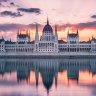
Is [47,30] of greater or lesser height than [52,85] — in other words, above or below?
above

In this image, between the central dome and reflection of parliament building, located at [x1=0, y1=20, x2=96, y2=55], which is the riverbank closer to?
reflection of parliament building, located at [x1=0, y1=20, x2=96, y2=55]

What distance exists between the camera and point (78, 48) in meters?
90.7

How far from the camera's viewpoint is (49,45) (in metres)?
91.5

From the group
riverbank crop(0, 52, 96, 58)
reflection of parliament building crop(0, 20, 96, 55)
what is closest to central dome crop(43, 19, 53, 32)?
reflection of parliament building crop(0, 20, 96, 55)

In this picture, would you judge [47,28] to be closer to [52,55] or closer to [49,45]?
[49,45]

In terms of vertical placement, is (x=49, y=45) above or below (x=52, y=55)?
above

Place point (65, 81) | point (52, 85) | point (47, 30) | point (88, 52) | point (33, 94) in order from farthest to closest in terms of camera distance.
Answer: point (47, 30)
point (88, 52)
point (65, 81)
point (52, 85)
point (33, 94)

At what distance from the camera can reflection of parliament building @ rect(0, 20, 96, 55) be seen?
89312mm

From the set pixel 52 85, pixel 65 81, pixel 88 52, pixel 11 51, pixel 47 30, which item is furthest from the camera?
pixel 47 30

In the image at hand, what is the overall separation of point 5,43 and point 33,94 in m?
66.1

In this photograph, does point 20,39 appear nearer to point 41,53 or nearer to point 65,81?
point 41,53

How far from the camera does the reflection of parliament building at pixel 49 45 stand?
293ft

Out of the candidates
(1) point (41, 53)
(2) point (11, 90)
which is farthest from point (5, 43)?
(2) point (11, 90)

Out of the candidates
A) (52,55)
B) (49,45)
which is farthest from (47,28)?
(52,55)
